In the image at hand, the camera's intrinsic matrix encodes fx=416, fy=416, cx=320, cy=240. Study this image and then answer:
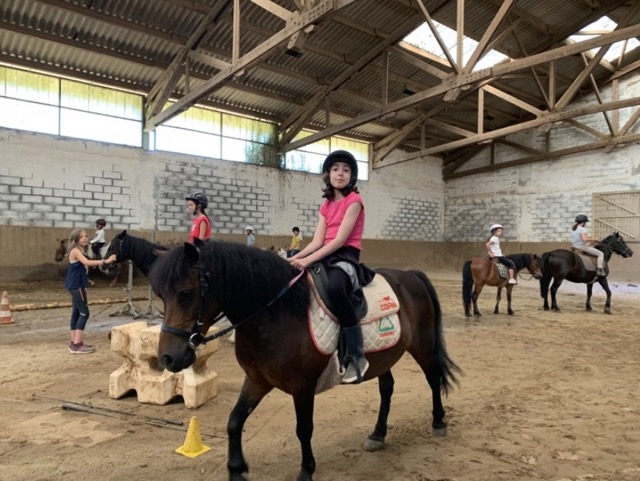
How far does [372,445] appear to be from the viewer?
268 centimetres

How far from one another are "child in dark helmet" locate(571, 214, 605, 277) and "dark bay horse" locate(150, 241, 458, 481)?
338 inches

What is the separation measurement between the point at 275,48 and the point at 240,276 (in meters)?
7.10

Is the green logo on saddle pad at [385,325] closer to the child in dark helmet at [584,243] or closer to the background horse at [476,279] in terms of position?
the background horse at [476,279]

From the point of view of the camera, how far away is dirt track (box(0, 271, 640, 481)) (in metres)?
2.42

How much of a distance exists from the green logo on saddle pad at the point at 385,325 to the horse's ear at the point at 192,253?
3.78ft

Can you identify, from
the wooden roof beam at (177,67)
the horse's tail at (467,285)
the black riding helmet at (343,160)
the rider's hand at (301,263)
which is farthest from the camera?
the wooden roof beam at (177,67)

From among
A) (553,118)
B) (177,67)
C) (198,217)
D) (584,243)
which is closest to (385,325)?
(198,217)

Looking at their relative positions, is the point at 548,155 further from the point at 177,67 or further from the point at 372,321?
the point at 372,321

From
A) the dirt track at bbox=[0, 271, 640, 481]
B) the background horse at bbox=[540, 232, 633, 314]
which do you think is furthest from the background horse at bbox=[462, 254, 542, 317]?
the dirt track at bbox=[0, 271, 640, 481]

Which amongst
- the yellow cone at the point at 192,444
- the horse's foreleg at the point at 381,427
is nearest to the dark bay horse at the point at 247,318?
the yellow cone at the point at 192,444

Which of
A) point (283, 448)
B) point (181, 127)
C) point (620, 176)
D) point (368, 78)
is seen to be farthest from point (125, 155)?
point (620, 176)

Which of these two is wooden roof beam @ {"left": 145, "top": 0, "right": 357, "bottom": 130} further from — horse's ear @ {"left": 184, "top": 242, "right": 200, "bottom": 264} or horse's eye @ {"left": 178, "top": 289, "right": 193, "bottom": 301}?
horse's eye @ {"left": 178, "top": 289, "right": 193, "bottom": 301}

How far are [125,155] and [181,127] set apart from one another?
1.89 m

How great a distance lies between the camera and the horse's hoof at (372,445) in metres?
2.67
